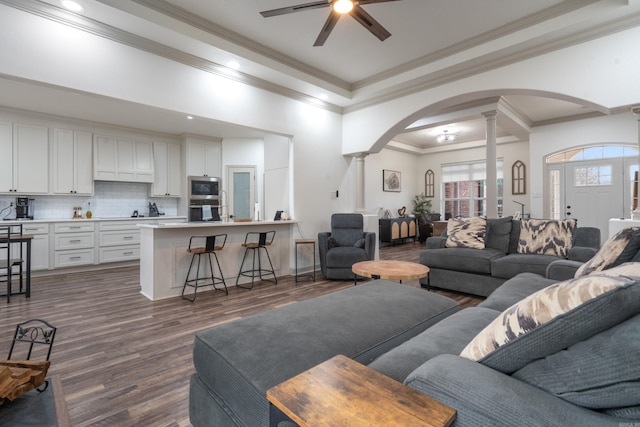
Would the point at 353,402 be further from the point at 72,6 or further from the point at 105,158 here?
the point at 105,158

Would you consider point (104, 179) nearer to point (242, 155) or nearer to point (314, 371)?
point (242, 155)

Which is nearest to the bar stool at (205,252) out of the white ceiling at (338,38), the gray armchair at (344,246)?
the gray armchair at (344,246)

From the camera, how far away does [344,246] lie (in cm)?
504

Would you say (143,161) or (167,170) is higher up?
(143,161)

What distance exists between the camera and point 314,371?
0.89m

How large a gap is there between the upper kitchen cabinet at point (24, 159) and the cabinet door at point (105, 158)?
69cm

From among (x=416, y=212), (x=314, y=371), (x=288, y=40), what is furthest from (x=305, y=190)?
(x=416, y=212)

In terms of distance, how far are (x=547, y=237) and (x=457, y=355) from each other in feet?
11.2

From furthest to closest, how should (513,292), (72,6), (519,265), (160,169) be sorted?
(160,169)
(519,265)
(72,6)
(513,292)

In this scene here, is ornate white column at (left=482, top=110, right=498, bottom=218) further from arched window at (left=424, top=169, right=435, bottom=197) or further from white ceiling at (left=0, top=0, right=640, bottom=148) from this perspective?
arched window at (left=424, top=169, right=435, bottom=197)

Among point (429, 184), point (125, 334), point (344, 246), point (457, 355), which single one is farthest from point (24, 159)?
point (429, 184)

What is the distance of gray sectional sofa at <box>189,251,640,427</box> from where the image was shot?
Result: 2.27ft

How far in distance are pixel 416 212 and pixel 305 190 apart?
5928mm

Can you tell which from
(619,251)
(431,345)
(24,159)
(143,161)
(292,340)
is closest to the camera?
(431,345)
